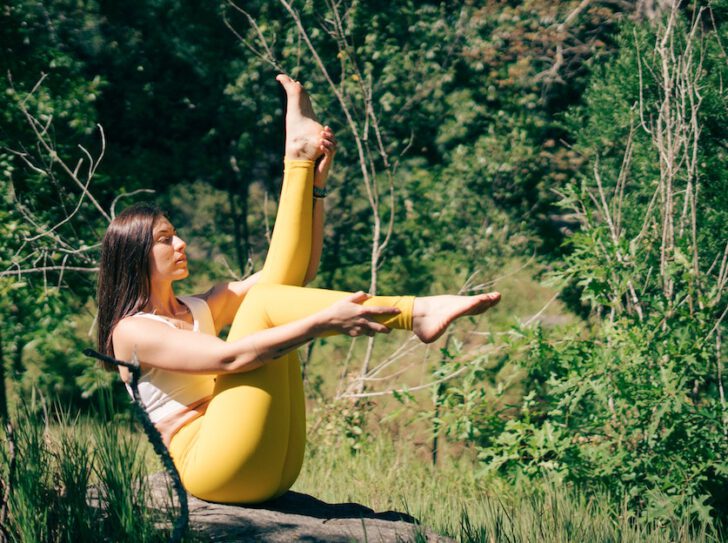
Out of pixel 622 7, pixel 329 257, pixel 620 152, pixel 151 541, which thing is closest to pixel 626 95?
pixel 620 152

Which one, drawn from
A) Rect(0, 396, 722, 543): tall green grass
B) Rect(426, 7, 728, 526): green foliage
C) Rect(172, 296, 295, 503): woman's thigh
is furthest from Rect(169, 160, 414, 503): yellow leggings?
Rect(426, 7, 728, 526): green foliage

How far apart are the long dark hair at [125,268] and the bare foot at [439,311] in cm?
99

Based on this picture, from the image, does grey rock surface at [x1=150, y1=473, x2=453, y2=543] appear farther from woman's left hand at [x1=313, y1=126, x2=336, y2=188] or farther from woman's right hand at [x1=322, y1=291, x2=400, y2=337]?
woman's left hand at [x1=313, y1=126, x2=336, y2=188]

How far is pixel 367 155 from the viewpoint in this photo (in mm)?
7020

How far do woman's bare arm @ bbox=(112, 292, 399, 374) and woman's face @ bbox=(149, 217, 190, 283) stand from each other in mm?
211

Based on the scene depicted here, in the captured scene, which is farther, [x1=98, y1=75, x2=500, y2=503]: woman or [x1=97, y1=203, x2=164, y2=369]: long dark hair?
[x1=97, y1=203, x2=164, y2=369]: long dark hair

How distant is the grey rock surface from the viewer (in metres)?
2.54

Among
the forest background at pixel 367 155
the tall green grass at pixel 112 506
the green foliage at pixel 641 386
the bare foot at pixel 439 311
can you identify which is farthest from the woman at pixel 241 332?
the forest background at pixel 367 155

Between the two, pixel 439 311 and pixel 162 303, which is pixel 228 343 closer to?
pixel 162 303

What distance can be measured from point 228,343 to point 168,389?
416mm

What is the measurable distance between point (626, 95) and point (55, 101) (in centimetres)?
398

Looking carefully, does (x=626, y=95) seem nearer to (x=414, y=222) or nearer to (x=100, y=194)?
(x=414, y=222)

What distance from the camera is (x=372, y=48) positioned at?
21.9ft

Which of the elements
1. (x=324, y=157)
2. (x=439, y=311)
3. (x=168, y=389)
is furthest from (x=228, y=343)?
(x=324, y=157)
